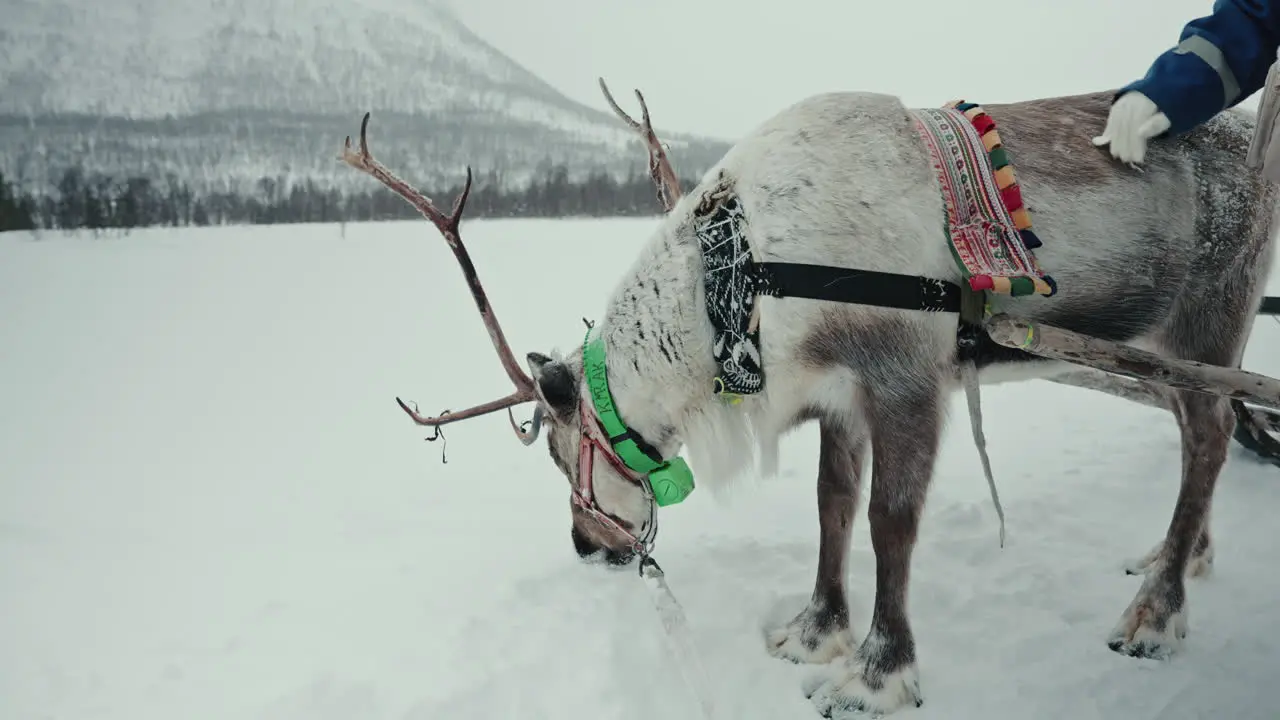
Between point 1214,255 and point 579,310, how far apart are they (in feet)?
17.4

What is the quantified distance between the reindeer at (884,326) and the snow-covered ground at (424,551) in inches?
11.4

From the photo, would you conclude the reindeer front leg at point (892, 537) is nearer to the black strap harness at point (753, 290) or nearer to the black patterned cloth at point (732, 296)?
the black strap harness at point (753, 290)

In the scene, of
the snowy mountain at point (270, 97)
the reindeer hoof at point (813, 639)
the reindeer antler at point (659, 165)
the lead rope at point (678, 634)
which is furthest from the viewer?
the snowy mountain at point (270, 97)

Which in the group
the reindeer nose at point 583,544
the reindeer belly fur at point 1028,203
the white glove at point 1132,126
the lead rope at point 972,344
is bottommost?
the reindeer nose at point 583,544

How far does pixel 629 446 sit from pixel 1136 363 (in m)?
1.28

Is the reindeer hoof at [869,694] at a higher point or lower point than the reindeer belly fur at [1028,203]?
lower

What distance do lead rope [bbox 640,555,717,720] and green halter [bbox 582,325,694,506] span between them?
22 cm

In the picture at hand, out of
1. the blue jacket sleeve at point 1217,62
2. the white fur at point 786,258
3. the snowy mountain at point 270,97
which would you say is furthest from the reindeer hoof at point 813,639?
the snowy mountain at point 270,97

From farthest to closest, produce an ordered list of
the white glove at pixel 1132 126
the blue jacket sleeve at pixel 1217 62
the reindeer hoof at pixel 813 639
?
the reindeer hoof at pixel 813 639 → the white glove at pixel 1132 126 → the blue jacket sleeve at pixel 1217 62

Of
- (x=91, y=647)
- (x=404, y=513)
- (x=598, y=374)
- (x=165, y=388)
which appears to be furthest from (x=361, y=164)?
(x=165, y=388)

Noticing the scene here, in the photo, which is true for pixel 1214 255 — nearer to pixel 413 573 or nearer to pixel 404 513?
pixel 413 573

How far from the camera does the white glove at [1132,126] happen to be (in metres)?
1.93

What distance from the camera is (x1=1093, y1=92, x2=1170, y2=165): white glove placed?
1.93m

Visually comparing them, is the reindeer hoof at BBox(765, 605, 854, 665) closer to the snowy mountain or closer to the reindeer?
the reindeer
